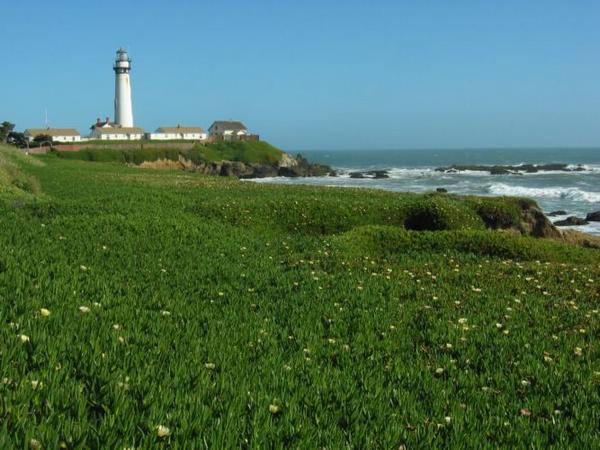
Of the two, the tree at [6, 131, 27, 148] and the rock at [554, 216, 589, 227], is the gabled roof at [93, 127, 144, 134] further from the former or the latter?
the rock at [554, 216, 589, 227]

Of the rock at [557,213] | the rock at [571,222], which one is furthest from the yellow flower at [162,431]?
the rock at [557,213]

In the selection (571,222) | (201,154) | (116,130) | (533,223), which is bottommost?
(571,222)

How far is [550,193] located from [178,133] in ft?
312

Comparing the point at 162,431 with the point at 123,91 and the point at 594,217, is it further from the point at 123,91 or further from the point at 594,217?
the point at 123,91

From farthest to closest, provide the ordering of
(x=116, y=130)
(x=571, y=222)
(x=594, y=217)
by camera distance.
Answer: (x=116, y=130) < (x=594, y=217) < (x=571, y=222)

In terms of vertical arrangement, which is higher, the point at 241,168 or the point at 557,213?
the point at 241,168

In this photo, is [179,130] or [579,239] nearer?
[579,239]

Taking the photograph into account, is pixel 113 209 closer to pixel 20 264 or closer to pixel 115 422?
pixel 20 264

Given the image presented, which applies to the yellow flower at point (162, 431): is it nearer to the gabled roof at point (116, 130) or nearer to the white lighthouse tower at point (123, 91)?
the white lighthouse tower at point (123, 91)

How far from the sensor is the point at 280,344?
256 inches

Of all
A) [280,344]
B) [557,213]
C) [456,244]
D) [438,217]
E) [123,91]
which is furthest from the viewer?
[123,91]

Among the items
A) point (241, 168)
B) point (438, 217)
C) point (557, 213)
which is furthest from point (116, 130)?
point (438, 217)

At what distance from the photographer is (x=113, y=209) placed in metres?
17.6

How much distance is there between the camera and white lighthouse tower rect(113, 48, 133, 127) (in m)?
A: 112
